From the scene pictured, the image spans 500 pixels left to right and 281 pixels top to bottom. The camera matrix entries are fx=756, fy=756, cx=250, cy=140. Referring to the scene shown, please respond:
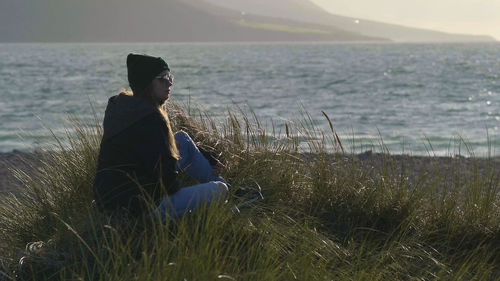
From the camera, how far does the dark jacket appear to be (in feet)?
15.1

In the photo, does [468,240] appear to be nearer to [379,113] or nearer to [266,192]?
[266,192]

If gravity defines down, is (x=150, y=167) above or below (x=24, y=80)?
above

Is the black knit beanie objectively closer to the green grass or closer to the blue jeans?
the blue jeans

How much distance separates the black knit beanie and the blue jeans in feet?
2.32

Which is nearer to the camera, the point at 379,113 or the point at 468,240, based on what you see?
the point at 468,240

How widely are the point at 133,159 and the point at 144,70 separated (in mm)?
557

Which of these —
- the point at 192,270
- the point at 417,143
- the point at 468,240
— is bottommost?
the point at 417,143

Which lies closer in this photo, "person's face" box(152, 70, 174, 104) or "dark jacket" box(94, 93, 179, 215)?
"dark jacket" box(94, 93, 179, 215)

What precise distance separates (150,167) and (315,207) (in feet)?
5.54

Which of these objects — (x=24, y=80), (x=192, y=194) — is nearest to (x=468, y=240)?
(x=192, y=194)

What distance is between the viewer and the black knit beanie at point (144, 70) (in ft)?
15.4

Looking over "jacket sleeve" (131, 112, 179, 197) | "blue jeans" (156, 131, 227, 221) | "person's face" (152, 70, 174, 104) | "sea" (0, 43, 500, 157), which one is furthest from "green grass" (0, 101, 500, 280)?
"person's face" (152, 70, 174, 104)

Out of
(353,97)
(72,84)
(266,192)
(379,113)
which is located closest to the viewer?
(266,192)

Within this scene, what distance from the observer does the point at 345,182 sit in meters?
6.02
